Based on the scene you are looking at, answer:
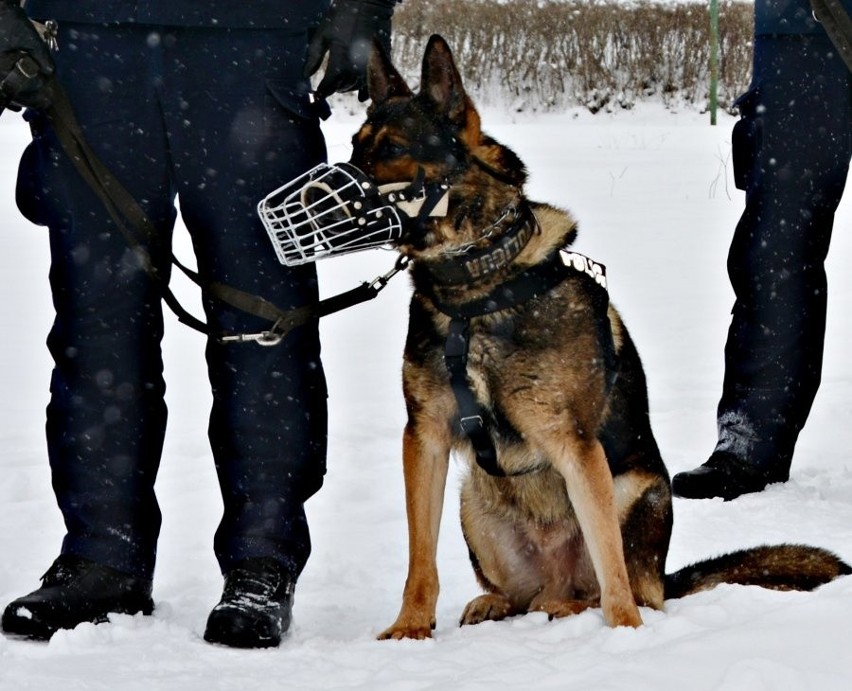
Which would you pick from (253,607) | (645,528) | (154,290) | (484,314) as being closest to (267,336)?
(154,290)

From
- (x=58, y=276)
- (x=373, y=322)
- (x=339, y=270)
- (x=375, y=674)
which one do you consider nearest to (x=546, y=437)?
(x=375, y=674)

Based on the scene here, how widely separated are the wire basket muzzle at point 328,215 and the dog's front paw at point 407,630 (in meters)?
0.84

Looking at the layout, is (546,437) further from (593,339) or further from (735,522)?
(735,522)

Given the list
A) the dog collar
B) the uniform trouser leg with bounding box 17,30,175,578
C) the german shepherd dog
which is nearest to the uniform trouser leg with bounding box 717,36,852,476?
the german shepherd dog

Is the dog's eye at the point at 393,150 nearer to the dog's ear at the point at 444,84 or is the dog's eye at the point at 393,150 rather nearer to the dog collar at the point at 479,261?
the dog's ear at the point at 444,84

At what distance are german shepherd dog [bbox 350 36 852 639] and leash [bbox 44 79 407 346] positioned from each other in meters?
0.21

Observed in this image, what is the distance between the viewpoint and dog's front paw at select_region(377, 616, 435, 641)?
266 centimetres

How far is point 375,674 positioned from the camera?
2.38 m

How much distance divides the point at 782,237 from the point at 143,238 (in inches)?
85.6

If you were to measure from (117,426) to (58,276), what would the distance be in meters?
0.38

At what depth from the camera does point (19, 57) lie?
8.48 feet

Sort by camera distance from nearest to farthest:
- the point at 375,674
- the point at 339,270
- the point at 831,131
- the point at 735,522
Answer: the point at 375,674
the point at 735,522
the point at 831,131
the point at 339,270

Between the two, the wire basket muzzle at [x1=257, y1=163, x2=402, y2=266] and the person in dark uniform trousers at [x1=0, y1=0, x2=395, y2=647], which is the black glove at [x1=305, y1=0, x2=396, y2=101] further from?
the wire basket muzzle at [x1=257, y1=163, x2=402, y2=266]

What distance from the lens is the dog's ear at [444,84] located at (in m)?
2.68
